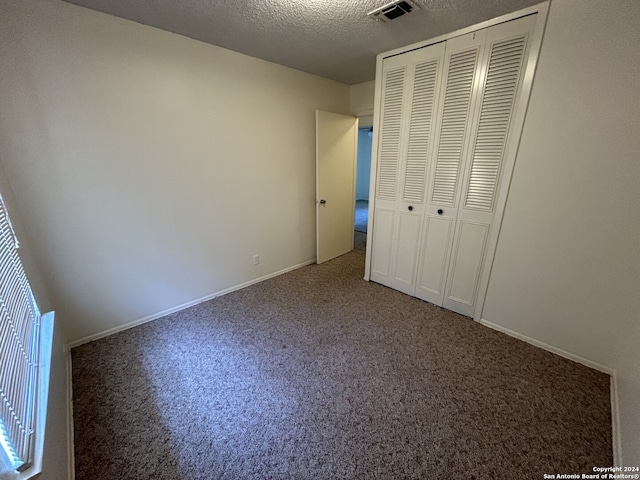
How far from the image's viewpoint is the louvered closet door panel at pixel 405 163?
2303 millimetres

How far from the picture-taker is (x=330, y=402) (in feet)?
5.32

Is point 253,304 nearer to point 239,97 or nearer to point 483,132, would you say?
point 239,97

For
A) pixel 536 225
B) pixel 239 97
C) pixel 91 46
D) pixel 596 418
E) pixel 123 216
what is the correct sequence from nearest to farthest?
pixel 596 418 < pixel 91 46 < pixel 536 225 < pixel 123 216 < pixel 239 97

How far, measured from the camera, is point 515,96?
190cm

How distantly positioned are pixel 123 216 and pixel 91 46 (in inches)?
45.6

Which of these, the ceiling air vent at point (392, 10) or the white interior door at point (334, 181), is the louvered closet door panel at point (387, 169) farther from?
the white interior door at point (334, 181)

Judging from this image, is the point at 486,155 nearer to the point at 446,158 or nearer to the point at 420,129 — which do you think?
the point at 446,158

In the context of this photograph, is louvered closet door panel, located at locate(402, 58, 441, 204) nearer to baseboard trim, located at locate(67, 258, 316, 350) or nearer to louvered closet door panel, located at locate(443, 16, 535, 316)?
louvered closet door panel, located at locate(443, 16, 535, 316)

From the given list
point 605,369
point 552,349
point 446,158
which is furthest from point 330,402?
point 446,158

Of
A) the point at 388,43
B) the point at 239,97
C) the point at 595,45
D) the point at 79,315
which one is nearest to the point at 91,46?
the point at 239,97

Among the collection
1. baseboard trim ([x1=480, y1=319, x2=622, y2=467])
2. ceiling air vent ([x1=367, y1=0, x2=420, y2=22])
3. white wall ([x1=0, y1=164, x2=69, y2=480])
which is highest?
ceiling air vent ([x1=367, y1=0, x2=420, y2=22])

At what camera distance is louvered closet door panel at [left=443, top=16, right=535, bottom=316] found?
1.87 meters

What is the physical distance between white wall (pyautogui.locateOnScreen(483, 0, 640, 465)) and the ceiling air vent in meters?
0.89

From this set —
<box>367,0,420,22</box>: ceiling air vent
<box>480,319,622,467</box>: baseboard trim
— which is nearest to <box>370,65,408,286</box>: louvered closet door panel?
<box>367,0,420,22</box>: ceiling air vent
